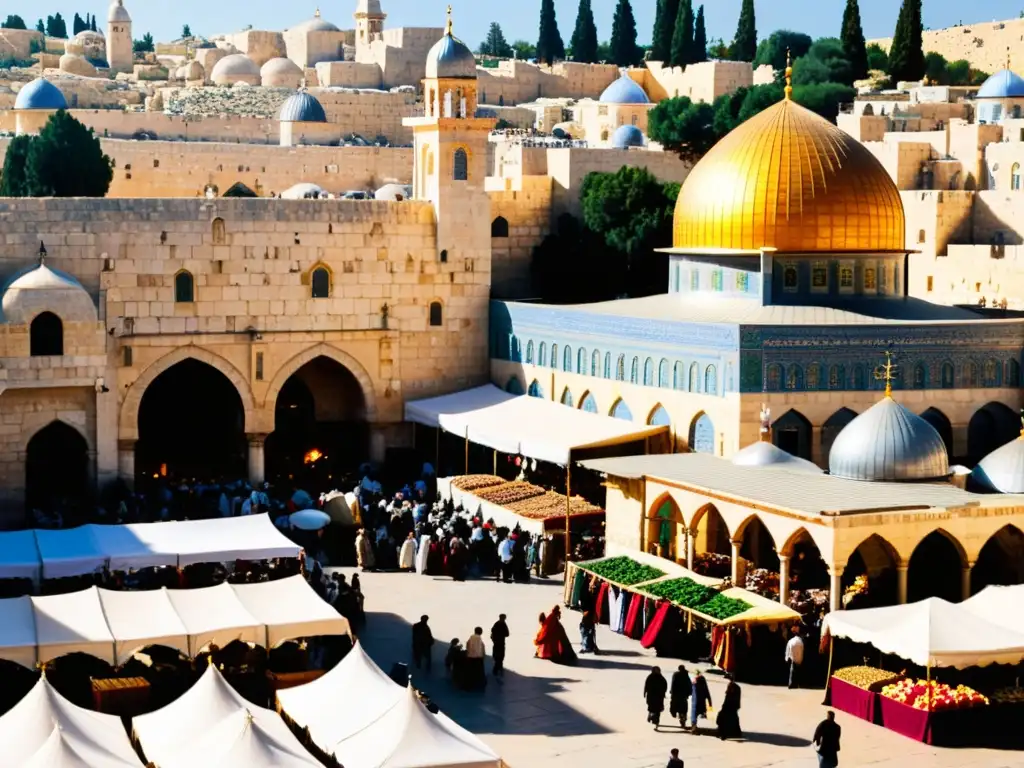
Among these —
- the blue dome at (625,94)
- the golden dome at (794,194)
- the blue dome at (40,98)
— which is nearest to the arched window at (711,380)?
the golden dome at (794,194)

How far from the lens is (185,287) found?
1212 inches

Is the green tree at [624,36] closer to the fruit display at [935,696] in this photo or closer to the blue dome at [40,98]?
the blue dome at [40,98]

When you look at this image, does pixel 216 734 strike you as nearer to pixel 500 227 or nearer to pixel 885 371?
pixel 885 371

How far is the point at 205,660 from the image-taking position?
1889 centimetres

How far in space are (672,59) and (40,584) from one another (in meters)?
45.8

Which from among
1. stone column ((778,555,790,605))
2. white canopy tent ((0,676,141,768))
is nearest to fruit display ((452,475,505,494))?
stone column ((778,555,790,605))

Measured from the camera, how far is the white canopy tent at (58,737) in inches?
584

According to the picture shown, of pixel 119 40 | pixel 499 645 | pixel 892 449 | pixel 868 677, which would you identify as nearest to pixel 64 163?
pixel 892 449

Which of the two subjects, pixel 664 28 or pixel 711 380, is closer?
pixel 711 380

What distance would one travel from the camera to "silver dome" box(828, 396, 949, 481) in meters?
22.3

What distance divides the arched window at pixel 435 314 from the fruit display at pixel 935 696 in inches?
593

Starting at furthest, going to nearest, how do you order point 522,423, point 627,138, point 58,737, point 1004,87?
point 1004,87
point 627,138
point 522,423
point 58,737

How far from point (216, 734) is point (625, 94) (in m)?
43.9

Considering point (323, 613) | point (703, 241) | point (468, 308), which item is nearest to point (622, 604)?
point (323, 613)
